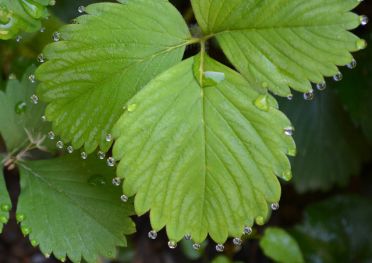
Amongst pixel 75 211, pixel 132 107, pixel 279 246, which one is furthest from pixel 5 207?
pixel 279 246

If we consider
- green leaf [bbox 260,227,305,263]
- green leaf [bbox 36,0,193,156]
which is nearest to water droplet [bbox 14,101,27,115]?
green leaf [bbox 36,0,193,156]

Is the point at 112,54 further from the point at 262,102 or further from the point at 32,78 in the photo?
the point at 262,102

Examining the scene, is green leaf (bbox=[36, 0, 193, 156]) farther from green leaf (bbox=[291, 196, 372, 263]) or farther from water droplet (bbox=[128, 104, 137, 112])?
green leaf (bbox=[291, 196, 372, 263])

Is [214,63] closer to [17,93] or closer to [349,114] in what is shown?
[17,93]

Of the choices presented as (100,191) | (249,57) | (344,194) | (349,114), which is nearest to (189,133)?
(249,57)

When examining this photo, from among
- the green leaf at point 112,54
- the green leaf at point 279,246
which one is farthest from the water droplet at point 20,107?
the green leaf at point 279,246

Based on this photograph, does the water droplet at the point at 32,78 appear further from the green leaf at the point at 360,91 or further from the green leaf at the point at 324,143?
the green leaf at the point at 360,91

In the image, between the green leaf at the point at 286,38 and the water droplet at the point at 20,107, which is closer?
the green leaf at the point at 286,38

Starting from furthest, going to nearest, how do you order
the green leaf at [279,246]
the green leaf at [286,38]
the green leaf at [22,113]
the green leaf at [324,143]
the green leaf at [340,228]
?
the green leaf at [340,228] < the green leaf at [324,143] < the green leaf at [279,246] < the green leaf at [22,113] < the green leaf at [286,38]
